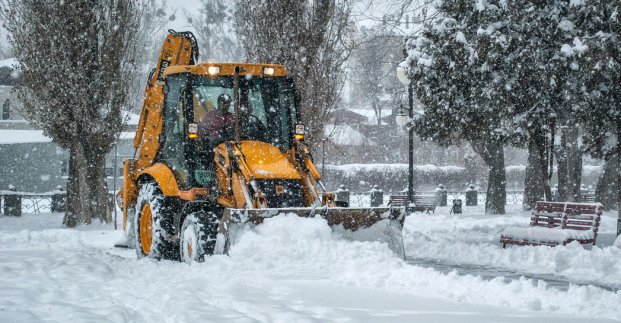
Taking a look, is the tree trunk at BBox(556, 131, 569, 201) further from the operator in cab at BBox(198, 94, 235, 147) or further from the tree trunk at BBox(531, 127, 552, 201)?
the operator in cab at BBox(198, 94, 235, 147)

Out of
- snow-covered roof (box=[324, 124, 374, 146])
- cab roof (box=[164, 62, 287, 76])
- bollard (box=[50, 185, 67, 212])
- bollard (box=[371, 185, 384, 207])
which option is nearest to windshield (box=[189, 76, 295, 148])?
cab roof (box=[164, 62, 287, 76])

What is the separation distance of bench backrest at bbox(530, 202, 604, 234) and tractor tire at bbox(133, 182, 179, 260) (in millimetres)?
7413

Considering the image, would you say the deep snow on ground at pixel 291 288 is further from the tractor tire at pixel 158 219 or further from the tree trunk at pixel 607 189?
the tree trunk at pixel 607 189

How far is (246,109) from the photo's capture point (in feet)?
35.5

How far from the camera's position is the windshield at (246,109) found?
34.9ft

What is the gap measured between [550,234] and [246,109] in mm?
5940

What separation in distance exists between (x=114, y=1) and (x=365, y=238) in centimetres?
1386

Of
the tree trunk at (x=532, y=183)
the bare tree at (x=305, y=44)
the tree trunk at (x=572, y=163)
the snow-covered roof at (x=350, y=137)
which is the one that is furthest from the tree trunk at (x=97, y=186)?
the snow-covered roof at (x=350, y=137)

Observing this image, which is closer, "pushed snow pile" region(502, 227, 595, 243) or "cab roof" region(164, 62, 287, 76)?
"cab roof" region(164, 62, 287, 76)

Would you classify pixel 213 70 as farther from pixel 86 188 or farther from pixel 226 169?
pixel 86 188

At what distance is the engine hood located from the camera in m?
9.89

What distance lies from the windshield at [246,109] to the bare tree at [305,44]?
333 inches

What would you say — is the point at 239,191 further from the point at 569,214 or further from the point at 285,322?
the point at 569,214

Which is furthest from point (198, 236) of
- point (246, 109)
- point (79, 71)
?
point (79, 71)
